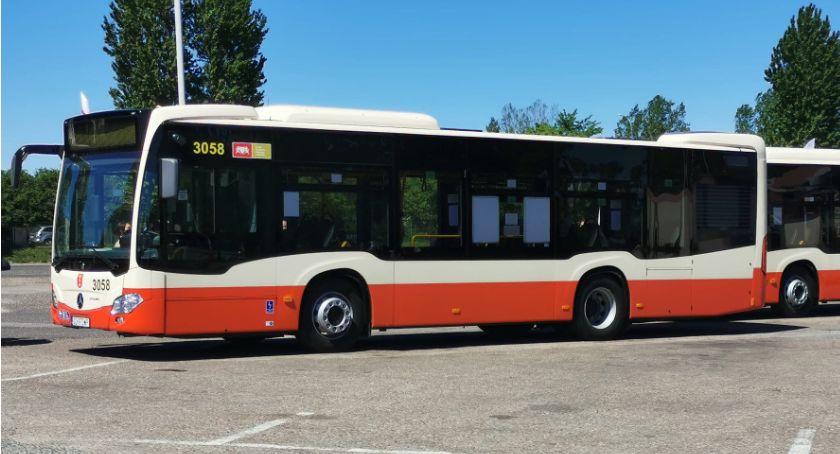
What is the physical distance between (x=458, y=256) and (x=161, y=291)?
13.3 feet

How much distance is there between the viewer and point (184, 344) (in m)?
15.9

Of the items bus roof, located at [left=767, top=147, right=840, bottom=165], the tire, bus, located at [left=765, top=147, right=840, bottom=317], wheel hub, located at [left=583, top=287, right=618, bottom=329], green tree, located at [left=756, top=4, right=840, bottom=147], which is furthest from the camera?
green tree, located at [left=756, top=4, right=840, bottom=147]

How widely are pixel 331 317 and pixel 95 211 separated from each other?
308 cm

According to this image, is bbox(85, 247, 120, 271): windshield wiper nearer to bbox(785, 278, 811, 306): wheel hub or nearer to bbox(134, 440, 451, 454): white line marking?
bbox(134, 440, 451, 454): white line marking

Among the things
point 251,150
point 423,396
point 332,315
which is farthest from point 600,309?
point 423,396

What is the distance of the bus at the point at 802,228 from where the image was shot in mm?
22016

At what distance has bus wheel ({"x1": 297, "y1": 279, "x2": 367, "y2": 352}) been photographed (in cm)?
1430

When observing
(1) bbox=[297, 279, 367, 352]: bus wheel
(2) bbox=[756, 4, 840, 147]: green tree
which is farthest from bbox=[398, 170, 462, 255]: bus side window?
(2) bbox=[756, 4, 840, 147]: green tree

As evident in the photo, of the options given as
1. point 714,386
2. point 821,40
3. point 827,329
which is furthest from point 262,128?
point 821,40

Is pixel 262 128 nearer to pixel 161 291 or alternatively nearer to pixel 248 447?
pixel 161 291

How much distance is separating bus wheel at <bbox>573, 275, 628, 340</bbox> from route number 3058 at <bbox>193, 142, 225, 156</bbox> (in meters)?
5.77

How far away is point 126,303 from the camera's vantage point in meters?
13.0

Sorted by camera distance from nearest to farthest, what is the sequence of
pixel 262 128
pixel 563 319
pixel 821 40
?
pixel 262 128 < pixel 563 319 < pixel 821 40

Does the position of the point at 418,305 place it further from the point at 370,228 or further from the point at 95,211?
the point at 95,211
